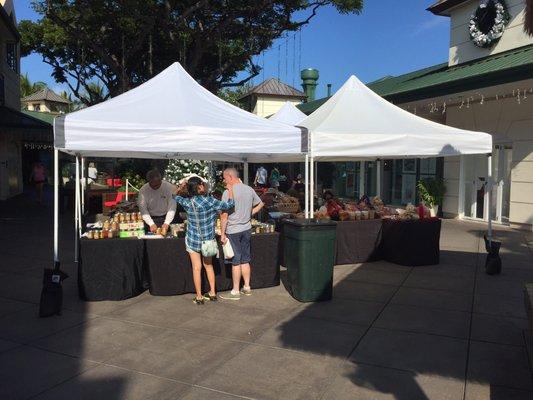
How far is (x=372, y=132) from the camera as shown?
7.51 m

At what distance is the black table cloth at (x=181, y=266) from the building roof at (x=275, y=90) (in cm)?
3006

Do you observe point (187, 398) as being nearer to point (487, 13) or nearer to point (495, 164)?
point (495, 164)

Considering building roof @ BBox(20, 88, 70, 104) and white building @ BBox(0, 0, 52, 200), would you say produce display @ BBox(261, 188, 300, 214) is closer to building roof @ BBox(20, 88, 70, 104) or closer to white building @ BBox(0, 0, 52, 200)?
white building @ BBox(0, 0, 52, 200)

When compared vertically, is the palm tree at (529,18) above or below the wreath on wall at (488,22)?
below

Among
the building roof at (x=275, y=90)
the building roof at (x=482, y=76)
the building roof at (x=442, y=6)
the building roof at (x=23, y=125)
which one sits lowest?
the building roof at (x=23, y=125)

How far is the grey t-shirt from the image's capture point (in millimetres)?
5977

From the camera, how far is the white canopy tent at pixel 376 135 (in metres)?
7.10

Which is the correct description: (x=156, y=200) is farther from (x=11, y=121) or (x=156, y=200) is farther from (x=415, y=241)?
(x=11, y=121)

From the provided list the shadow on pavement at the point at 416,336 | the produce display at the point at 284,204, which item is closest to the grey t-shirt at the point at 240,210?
the shadow on pavement at the point at 416,336

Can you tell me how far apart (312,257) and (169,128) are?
239 centimetres

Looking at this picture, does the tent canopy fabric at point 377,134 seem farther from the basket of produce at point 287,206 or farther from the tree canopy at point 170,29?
the tree canopy at point 170,29

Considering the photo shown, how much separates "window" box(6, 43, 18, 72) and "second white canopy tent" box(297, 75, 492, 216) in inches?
772

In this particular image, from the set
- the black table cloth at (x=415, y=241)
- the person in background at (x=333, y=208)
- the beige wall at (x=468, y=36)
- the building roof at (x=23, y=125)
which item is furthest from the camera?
the building roof at (x=23, y=125)

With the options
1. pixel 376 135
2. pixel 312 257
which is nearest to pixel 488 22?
pixel 376 135
